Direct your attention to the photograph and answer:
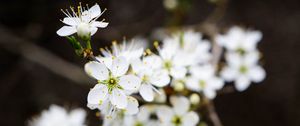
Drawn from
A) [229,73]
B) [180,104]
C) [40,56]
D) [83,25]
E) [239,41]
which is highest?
[40,56]

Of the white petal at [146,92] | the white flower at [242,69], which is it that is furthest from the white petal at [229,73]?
the white petal at [146,92]

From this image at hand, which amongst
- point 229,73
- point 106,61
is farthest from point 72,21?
point 229,73

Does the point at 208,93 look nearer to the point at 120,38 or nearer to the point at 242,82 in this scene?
the point at 242,82

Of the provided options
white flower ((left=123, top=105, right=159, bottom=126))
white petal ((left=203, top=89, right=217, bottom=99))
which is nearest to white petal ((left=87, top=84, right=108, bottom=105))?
white flower ((left=123, top=105, right=159, bottom=126))

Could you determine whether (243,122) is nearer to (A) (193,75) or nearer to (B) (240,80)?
(B) (240,80)

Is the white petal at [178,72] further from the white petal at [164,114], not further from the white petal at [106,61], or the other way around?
the white petal at [106,61]

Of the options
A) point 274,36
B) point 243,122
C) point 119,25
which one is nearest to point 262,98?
point 243,122
